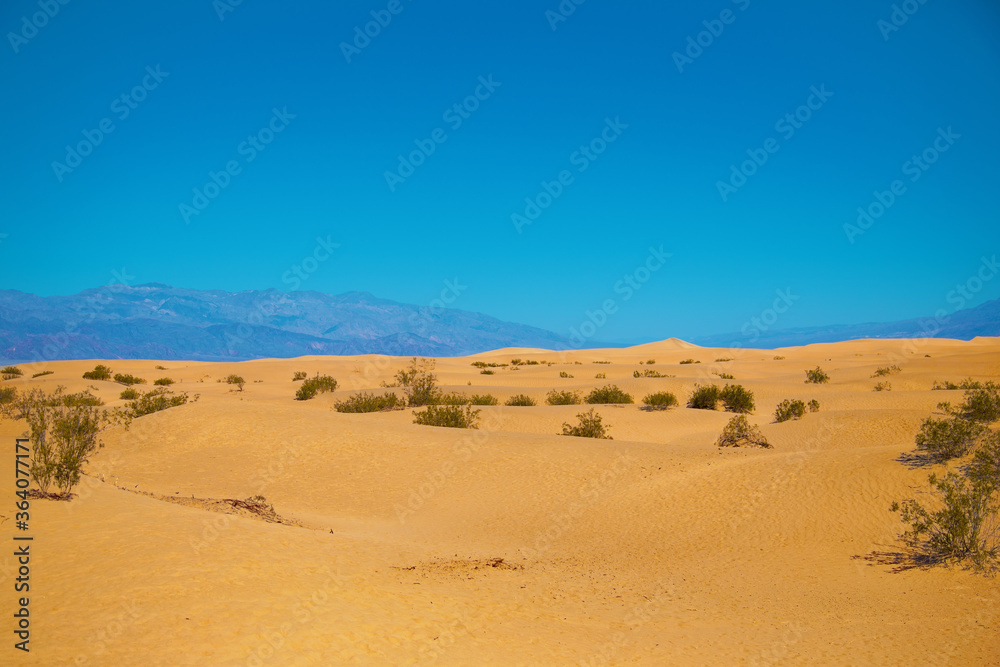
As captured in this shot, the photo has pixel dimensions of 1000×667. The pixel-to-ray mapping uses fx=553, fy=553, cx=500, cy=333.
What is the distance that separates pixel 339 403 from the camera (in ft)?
75.9

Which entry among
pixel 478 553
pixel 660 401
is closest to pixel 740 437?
pixel 660 401

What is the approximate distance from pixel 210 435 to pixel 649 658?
49.3ft

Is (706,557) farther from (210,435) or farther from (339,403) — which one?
(339,403)

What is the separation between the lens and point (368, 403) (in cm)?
2262

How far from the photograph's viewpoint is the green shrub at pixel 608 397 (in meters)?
24.6

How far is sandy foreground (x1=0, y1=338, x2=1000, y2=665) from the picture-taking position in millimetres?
5449

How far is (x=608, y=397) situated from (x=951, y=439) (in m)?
14.6

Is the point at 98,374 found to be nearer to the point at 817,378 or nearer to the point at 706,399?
the point at 706,399

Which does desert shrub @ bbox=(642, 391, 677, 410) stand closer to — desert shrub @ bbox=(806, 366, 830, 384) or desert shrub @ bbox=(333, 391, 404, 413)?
desert shrub @ bbox=(333, 391, 404, 413)

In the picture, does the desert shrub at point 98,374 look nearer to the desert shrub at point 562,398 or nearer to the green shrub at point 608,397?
the desert shrub at point 562,398

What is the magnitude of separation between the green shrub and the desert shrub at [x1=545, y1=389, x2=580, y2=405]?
22.1 inches

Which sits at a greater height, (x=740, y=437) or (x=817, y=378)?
(x=817, y=378)

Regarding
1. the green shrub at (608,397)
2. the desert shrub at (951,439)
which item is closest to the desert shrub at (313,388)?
the green shrub at (608,397)

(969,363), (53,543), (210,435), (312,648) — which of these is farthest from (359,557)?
(969,363)
